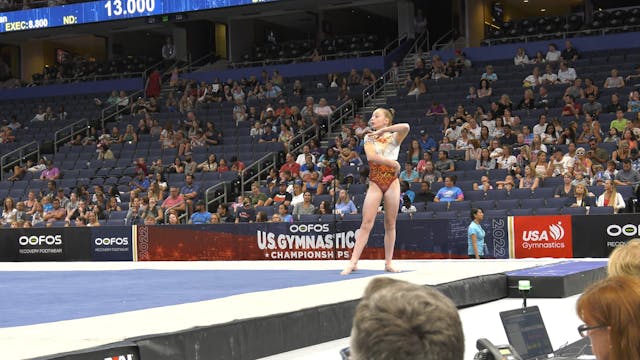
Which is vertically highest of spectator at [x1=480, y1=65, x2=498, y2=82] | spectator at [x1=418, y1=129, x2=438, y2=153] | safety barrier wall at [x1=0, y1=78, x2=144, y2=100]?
safety barrier wall at [x1=0, y1=78, x2=144, y2=100]

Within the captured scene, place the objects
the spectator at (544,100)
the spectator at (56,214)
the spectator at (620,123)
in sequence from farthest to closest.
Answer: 1. the spectator at (56,214)
2. the spectator at (544,100)
3. the spectator at (620,123)

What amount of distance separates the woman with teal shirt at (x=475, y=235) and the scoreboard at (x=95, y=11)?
11734 millimetres

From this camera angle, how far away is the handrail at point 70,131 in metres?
25.3

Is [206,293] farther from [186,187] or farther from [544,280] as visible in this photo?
[186,187]

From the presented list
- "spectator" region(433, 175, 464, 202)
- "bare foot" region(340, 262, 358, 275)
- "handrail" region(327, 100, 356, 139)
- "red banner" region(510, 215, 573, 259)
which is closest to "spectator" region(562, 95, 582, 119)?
"spectator" region(433, 175, 464, 202)

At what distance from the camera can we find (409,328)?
1824mm

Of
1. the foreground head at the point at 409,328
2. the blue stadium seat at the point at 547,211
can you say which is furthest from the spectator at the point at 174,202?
the foreground head at the point at 409,328

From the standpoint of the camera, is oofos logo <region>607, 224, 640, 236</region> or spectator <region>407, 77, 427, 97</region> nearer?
oofos logo <region>607, 224, 640, 236</region>

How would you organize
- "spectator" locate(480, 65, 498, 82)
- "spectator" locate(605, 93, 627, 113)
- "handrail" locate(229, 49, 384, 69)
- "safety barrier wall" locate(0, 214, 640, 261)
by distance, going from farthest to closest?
1. "handrail" locate(229, 49, 384, 69)
2. "spectator" locate(480, 65, 498, 82)
3. "spectator" locate(605, 93, 627, 113)
4. "safety barrier wall" locate(0, 214, 640, 261)

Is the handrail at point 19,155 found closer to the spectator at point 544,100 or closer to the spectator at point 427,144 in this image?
the spectator at point 427,144

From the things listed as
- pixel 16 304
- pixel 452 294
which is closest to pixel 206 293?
pixel 16 304

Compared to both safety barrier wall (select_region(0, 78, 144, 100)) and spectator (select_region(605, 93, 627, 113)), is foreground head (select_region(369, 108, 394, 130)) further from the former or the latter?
safety barrier wall (select_region(0, 78, 144, 100))

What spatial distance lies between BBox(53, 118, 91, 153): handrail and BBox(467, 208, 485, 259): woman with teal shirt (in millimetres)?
14176

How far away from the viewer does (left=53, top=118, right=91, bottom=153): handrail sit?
25.3 meters
